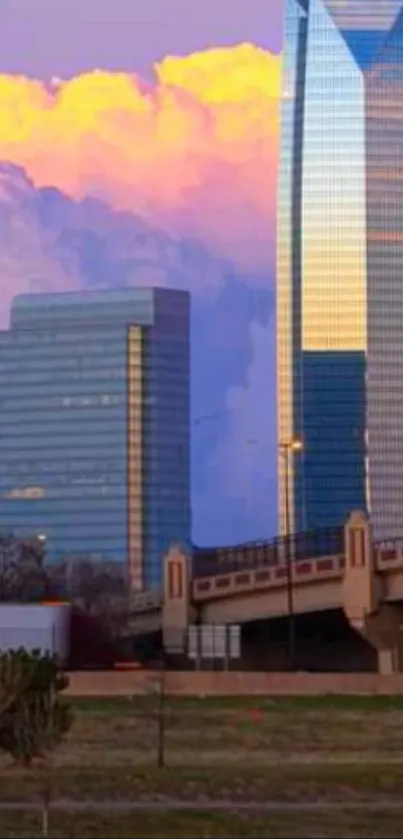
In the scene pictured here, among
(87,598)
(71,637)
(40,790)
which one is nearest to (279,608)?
(71,637)

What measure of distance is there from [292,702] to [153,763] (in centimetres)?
2262

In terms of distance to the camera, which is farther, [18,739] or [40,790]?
[40,790]

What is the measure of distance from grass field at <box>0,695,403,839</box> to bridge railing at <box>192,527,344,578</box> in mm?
50521

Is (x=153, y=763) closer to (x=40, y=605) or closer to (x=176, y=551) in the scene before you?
(x=40, y=605)

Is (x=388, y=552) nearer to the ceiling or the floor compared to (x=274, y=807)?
nearer to the ceiling

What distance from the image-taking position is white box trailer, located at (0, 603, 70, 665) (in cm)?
9250

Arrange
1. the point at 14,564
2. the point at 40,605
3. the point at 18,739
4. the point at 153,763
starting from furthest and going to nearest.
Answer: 1. the point at 14,564
2. the point at 40,605
3. the point at 153,763
4. the point at 18,739

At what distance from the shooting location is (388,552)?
11538 centimetres

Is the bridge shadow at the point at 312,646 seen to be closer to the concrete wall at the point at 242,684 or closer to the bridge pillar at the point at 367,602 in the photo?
the bridge pillar at the point at 367,602

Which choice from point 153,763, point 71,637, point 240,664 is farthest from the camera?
point 240,664

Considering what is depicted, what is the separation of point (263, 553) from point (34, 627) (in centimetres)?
3948

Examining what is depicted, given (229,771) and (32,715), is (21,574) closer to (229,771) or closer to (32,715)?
(229,771)

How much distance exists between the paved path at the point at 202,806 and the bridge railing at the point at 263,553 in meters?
85.1

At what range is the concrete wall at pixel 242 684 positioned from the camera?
3172 inches
